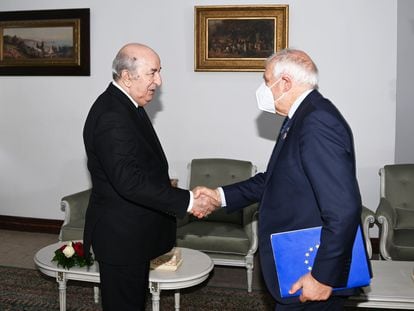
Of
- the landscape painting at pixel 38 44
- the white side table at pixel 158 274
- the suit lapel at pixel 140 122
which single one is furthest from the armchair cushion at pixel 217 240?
the landscape painting at pixel 38 44

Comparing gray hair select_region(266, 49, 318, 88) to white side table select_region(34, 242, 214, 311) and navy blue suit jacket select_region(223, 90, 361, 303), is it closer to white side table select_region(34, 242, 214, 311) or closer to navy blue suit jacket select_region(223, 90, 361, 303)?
navy blue suit jacket select_region(223, 90, 361, 303)

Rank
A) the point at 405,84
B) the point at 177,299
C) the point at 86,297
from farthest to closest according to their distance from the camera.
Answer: the point at 405,84
the point at 86,297
the point at 177,299

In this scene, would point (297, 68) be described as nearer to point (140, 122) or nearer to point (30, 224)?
point (140, 122)

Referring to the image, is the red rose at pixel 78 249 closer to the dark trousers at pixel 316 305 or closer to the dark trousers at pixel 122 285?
the dark trousers at pixel 122 285

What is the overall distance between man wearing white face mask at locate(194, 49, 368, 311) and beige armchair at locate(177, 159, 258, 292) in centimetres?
218

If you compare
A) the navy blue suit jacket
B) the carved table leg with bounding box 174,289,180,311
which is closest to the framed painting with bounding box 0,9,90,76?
the carved table leg with bounding box 174,289,180,311

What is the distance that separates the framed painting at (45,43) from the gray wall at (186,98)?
96 millimetres

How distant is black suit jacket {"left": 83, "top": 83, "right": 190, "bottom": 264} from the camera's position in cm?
246

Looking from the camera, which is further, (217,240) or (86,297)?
(217,240)

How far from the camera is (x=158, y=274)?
3.51 meters

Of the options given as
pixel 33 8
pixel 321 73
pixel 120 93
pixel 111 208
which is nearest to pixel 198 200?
pixel 111 208

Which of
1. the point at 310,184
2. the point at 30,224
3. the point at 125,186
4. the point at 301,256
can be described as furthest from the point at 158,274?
the point at 30,224

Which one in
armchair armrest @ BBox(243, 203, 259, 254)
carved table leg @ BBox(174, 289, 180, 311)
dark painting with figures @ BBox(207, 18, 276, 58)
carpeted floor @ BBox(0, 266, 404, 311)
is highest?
dark painting with figures @ BBox(207, 18, 276, 58)

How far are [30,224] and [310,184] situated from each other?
16.5ft
